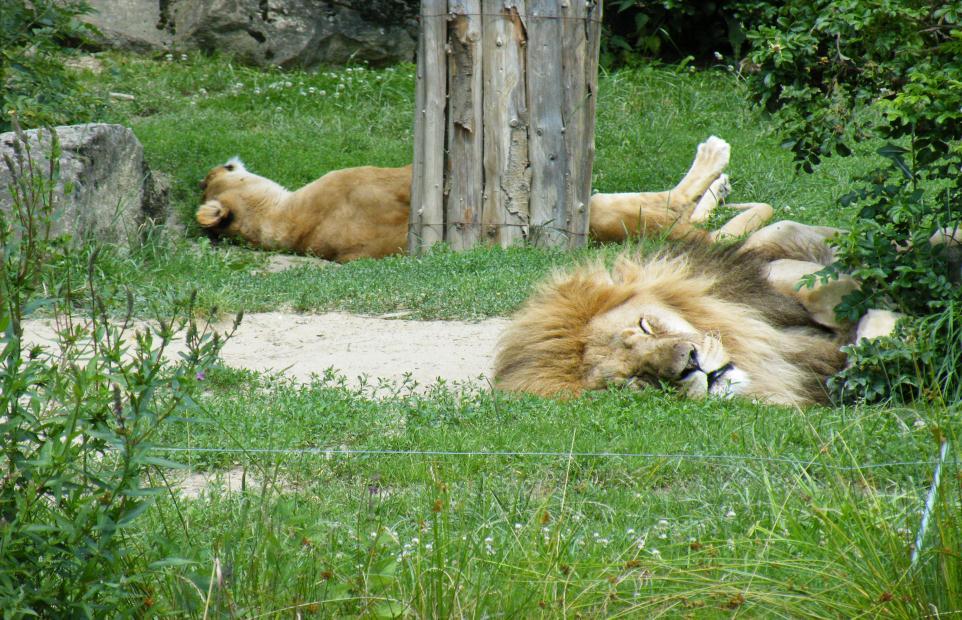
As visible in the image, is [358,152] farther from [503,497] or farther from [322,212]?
[503,497]

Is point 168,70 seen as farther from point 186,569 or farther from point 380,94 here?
point 186,569

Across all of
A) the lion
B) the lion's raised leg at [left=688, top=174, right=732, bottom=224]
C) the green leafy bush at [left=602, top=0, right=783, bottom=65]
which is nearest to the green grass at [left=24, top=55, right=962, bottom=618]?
the lion

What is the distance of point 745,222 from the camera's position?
24.8ft

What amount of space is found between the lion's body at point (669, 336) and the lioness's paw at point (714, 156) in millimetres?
2836

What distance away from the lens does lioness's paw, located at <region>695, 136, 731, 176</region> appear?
823 cm

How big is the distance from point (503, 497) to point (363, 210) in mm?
5343

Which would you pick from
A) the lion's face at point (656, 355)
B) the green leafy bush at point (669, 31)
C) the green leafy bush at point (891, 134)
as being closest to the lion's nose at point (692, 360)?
the lion's face at point (656, 355)

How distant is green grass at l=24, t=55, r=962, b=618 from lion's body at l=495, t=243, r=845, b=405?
22 centimetres

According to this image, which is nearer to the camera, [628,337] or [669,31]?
[628,337]

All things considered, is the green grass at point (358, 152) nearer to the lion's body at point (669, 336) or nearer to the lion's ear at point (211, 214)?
the lion's ear at point (211, 214)

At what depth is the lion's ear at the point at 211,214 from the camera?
29.1 ft

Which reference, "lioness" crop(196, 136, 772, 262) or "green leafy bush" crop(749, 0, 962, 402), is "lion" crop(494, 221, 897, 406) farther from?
"lioness" crop(196, 136, 772, 262)

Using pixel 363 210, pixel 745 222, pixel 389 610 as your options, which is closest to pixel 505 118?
pixel 363 210

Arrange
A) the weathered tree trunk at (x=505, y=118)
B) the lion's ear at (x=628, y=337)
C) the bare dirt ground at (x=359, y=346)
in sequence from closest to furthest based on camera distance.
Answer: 1. the lion's ear at (x=628, y=337)
2. the bare dirt ground at (x=359, y=346)
3. the weathered tree trunk at (x=505, y=118)
